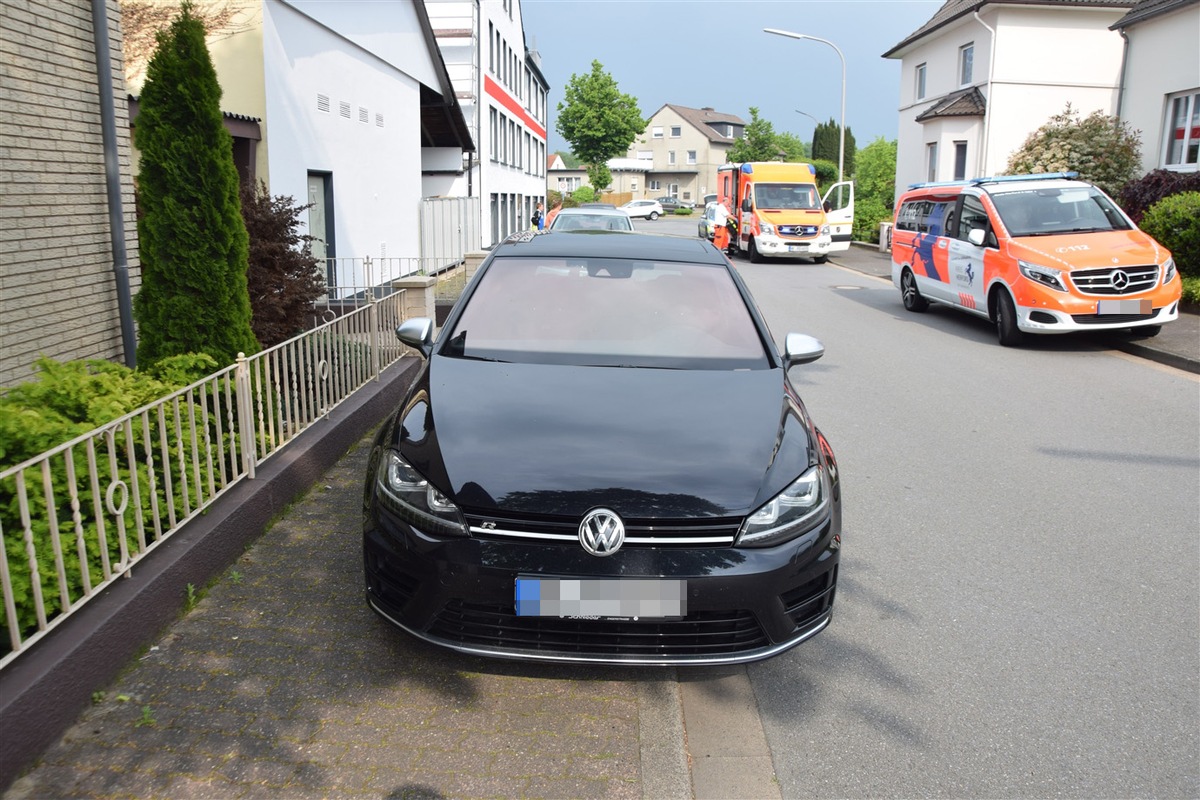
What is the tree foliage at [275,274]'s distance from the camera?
841 cm

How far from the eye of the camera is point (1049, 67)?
89.3ft

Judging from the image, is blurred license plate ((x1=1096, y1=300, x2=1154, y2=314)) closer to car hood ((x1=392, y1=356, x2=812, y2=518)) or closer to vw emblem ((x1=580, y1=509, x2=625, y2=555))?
car hood ((x1=392, y1=356, x2=812, y2=518))

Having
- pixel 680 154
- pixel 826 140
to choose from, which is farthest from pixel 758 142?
pixel 680 154

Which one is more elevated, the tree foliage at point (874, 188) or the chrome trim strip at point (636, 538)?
the tree foliage at point (874, 188)

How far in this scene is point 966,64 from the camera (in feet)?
98.1

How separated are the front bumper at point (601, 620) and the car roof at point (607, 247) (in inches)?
94.7

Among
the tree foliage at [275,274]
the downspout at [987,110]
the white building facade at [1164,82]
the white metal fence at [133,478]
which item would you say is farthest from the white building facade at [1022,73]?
the white metal fence at [133,478]

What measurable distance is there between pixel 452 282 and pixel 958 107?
17.5 meters

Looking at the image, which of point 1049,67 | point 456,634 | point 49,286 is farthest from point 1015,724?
point 1049,67

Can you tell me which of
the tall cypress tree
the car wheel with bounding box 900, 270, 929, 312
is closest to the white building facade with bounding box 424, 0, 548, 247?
the car wheel with bounding box 900, 270, 929, 312

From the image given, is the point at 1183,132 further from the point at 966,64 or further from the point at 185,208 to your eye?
the point at 185,208

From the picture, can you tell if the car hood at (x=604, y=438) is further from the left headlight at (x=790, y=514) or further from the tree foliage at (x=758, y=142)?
the tree foliage at (x=758, y=142)

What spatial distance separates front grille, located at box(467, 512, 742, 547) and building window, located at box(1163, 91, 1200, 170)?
73.5ft

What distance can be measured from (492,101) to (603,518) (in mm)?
34907
